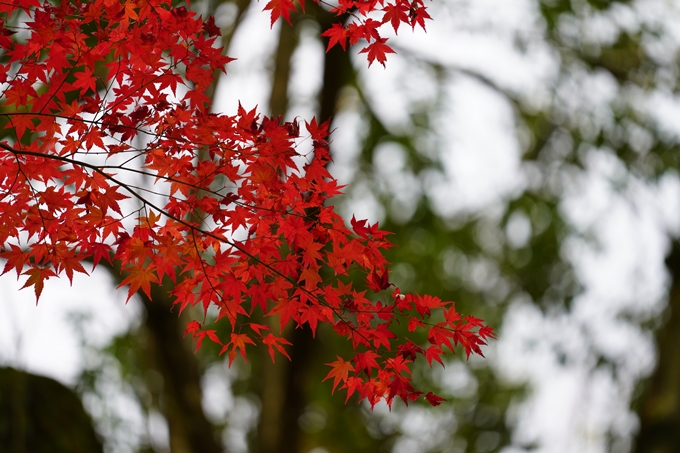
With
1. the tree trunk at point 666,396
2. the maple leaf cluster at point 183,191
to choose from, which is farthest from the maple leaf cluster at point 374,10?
the tree trunk at point 666,396

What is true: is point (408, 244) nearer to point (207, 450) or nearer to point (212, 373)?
point (207, 450)

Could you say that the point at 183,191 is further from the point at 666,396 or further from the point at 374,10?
the point at 666,396

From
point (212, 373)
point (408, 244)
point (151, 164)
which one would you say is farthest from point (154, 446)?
point (151, 164)

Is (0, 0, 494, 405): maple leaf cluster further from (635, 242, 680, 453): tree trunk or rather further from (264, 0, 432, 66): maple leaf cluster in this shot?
(635, 242, 680, 453): tree trunk

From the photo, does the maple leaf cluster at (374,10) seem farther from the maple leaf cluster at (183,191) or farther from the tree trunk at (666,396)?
the tree trunk at (666,396)

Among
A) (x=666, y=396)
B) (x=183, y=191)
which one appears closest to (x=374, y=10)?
(x=183, y=191)

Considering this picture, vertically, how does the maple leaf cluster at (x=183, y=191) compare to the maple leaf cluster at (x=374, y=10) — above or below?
below

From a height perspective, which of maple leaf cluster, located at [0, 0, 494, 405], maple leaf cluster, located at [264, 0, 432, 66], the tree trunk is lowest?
maple leaf cluster, located at [0, 0, 494, 405]

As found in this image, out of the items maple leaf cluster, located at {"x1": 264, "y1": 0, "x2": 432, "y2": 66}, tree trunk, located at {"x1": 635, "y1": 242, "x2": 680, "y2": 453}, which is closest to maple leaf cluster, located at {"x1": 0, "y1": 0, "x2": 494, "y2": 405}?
maple leaf cluster, located at {"x1": 264, "y1": 0, "x2": 432, "y2": 66}

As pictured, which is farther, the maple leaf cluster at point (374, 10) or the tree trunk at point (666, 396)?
the tree trunk at point (666, 396)

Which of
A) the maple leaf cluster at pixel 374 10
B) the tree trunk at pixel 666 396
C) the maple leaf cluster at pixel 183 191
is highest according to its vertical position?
the tree trunk at pixel 666 396

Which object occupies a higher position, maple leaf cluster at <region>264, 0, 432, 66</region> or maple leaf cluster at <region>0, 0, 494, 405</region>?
maple leaf cluster at <region>264, 0, 432, 66</region>

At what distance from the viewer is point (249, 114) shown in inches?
69.0

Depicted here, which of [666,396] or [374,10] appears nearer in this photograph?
[374,10]
